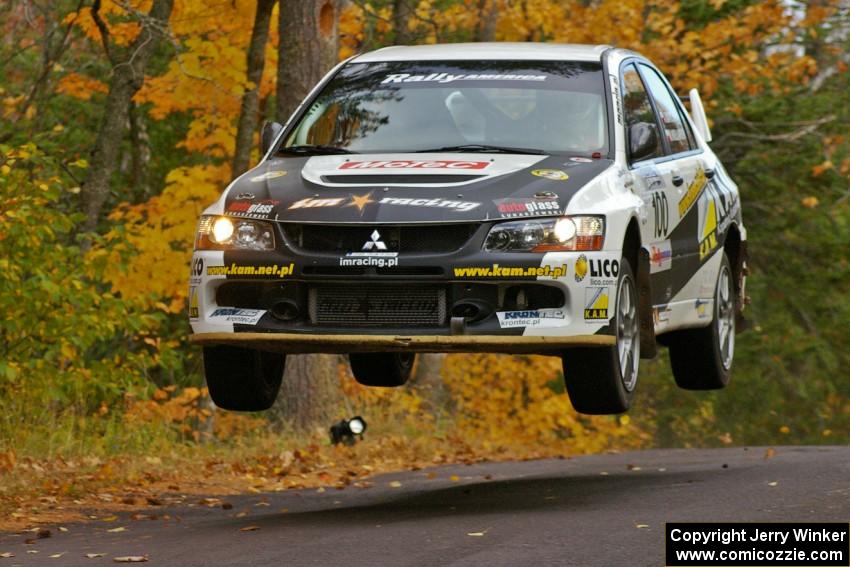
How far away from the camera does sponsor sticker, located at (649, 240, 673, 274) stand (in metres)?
9.41

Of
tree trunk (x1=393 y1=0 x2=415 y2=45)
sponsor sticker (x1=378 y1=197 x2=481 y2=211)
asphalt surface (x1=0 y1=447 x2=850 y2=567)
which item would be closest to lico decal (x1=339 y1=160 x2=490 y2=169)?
sponsor sticker (x1=378 y1=197 x2=481 y2=211)

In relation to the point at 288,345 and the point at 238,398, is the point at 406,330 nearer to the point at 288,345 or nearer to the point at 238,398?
the point at 288,345

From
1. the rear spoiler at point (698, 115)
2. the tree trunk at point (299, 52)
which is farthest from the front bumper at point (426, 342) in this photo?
the tree trunk at point (299, 52)

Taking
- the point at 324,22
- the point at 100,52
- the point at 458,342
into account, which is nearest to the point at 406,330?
the point at 458,342

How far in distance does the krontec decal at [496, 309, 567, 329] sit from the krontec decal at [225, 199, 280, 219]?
4.19 feet

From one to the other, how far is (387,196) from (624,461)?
20.8 feet

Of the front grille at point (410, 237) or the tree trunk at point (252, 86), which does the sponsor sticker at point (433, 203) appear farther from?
the tree trunk at point (252, 86)

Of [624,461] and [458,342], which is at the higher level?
[458,342]

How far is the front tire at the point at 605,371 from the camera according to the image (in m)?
8.53

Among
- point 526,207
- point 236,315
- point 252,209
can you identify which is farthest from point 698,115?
point 236,315

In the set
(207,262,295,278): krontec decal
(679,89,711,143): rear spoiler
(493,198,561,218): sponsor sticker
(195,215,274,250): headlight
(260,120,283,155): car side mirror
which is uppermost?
(679,89,711,143): rear spoiler

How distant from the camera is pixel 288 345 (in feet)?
27.7

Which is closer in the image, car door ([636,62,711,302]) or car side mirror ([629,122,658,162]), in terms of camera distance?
car side mirror ([629,122,658,162])

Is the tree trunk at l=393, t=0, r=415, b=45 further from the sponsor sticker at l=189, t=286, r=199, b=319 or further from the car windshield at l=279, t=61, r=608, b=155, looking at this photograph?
the sponsor sticker at l=189, t=286, r=199, b=319
